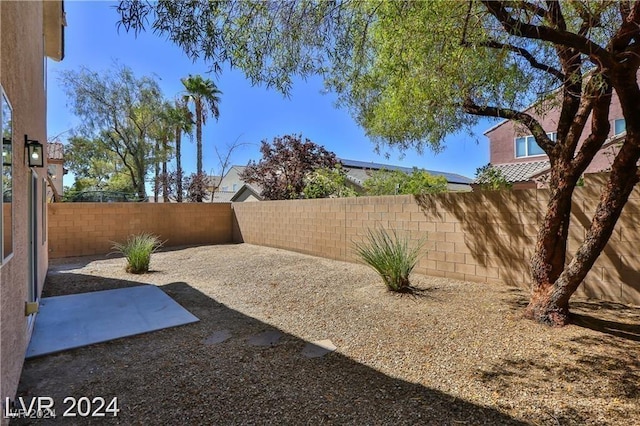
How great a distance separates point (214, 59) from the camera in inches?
132

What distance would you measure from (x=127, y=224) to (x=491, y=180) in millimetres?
11167

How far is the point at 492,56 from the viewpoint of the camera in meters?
4.46

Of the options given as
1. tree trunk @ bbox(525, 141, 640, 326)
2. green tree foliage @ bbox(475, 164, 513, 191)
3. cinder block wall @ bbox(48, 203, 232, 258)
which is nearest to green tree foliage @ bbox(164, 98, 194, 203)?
cinder block wall @ bbox(48, 203, 232, 258)

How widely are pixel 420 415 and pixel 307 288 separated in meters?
3.85

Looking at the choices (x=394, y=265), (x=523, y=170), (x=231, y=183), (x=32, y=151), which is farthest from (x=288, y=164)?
(x=231, y=183)

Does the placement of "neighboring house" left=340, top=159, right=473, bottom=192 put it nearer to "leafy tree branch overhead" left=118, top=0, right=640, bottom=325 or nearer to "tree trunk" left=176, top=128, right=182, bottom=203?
→ "tree trunk" left=176, top=128, right=182, bottom=203

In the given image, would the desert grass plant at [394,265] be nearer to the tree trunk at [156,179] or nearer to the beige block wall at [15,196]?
the beige block wall at [15,196]

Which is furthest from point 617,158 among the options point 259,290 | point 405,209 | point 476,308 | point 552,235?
point 259,290

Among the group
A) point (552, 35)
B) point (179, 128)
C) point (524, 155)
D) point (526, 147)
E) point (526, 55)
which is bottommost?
point (552, 35)

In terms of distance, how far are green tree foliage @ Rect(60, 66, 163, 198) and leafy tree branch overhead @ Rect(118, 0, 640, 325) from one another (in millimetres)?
16379

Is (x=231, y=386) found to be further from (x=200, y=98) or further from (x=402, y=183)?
(x=200, y=98)

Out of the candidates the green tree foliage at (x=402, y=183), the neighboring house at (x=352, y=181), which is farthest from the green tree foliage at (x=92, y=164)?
the green tree foliage at (x=402, y=183)

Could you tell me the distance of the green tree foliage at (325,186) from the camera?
524 inches

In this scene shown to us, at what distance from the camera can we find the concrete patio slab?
3811mm
